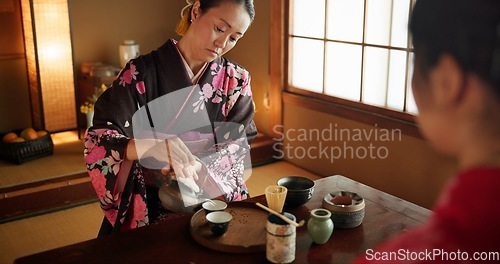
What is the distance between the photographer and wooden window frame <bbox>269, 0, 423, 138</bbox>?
3.89 m

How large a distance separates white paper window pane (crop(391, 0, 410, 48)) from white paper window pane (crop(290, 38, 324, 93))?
772 mm

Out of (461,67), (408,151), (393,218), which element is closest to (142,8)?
(408,151)

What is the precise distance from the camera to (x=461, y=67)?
0.72 meters

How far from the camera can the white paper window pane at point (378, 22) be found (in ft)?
12.3

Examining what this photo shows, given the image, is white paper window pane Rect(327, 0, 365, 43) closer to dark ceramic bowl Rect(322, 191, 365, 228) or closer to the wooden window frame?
the wooden window frame

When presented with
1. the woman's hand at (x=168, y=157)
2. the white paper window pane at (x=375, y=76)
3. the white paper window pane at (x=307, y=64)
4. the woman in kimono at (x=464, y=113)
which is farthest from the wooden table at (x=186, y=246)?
the white paper window pane at (x=307, y=64)

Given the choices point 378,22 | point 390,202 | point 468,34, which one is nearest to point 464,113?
point 468,34

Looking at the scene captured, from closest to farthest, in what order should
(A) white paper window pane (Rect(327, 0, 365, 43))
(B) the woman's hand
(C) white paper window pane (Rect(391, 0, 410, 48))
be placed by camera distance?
1. (B) the woman's hand
2. (C) white paper window pane (Rect(391, 0, 410, 48))
3. (A) white paper window pane (Rect(327, 0, 365, 43))

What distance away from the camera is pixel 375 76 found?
155 inches

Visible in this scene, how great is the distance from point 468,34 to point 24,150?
13.4ft

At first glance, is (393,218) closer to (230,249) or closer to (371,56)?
(230,249)

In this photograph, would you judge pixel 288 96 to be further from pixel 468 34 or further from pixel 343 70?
pixel 468 34

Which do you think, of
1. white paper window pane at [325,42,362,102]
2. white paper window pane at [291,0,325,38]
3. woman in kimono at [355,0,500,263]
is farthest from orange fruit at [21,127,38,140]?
woman in kimono at [355,0,500,263]

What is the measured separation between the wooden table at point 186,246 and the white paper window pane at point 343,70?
7.09 ft
